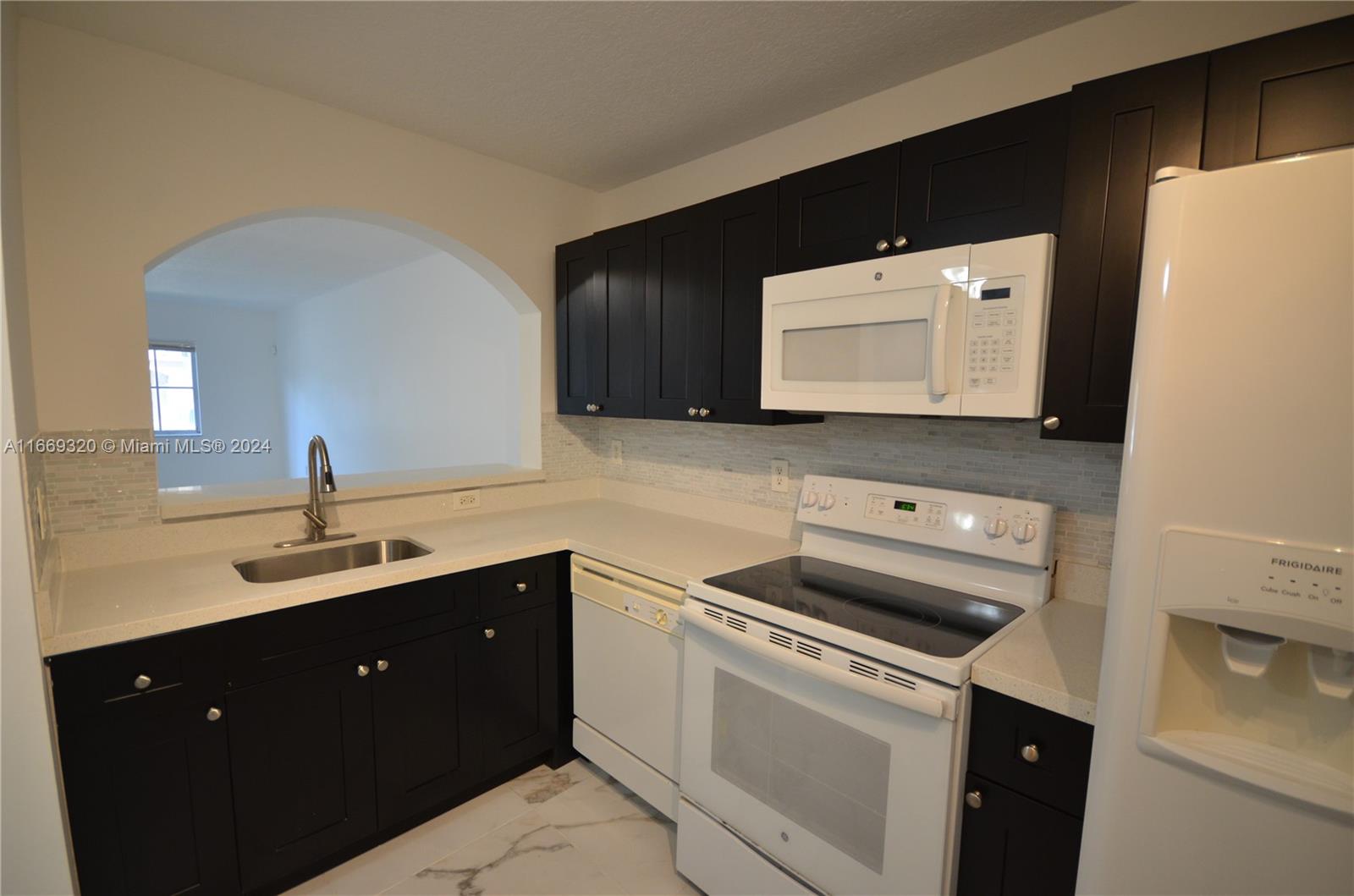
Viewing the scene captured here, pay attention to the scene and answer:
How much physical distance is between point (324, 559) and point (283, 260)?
3.59 m

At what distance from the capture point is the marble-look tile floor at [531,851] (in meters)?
1.79

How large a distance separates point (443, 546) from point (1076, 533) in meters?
1.99

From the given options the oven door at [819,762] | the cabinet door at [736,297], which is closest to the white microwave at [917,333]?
the cabinet door at [736,297]

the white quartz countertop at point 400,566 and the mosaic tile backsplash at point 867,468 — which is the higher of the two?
the mosaic tile backsplash at point 867,468

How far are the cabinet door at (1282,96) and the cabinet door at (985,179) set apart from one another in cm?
26

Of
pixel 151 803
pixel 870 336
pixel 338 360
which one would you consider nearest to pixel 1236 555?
pixel 870 336

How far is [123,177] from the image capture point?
69.7 inches

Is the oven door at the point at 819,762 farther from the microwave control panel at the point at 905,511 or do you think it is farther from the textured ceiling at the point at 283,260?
the textured ceiling at the point at 283,260

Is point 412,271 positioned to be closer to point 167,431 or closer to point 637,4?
point 637,4

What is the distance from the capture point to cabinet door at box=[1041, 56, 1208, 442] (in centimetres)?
120

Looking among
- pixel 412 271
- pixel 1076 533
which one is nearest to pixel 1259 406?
pixel 1076 533

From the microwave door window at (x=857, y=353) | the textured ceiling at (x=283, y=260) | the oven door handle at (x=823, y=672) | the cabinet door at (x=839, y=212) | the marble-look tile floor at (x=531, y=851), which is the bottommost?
the marble-look tile floor at (x=531, y=851)

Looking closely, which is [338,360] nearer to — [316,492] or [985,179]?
[316,492]

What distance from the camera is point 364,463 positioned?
19.2 ft
